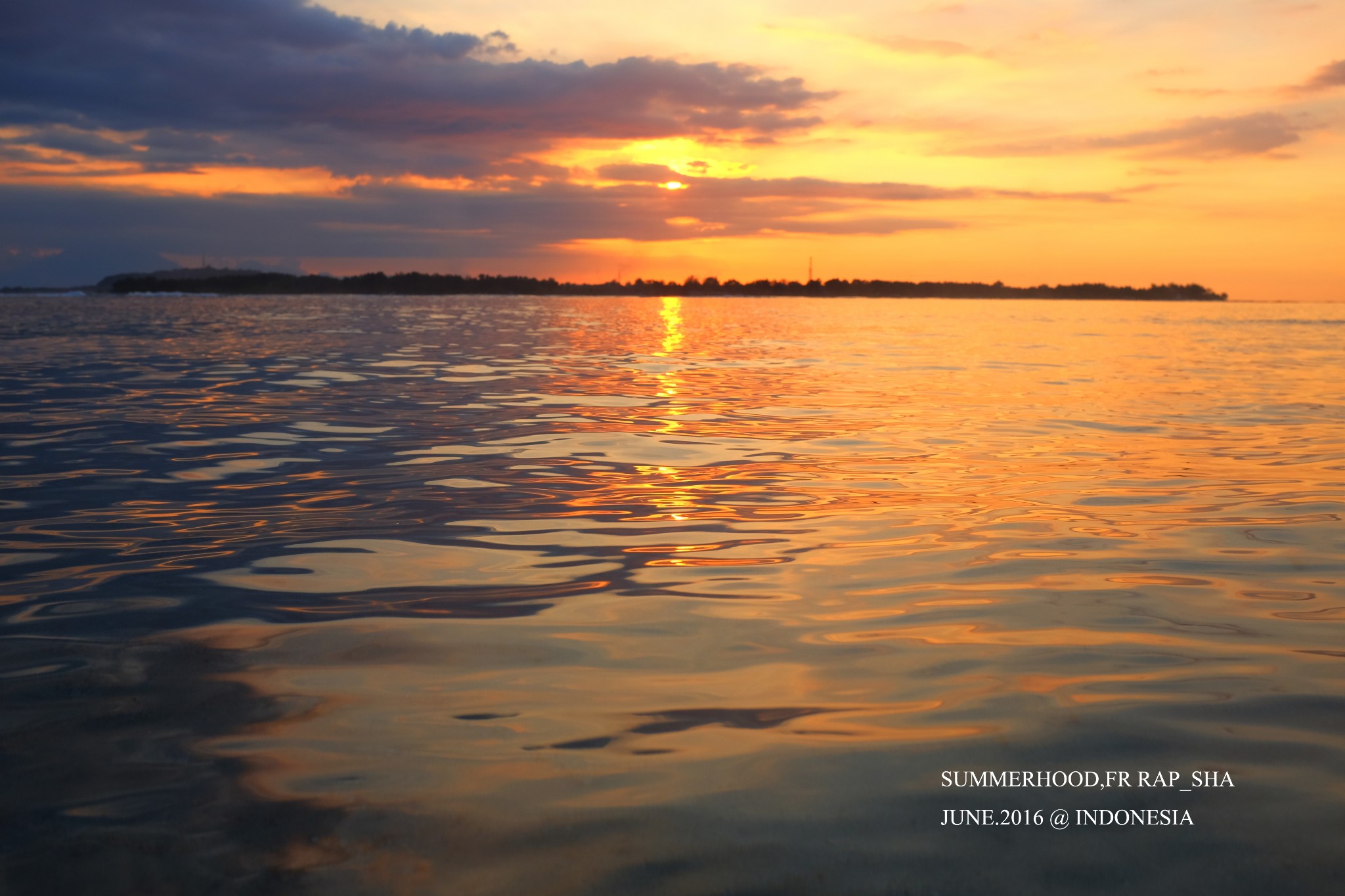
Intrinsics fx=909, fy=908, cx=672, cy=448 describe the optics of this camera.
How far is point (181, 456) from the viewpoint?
9602 millimetres

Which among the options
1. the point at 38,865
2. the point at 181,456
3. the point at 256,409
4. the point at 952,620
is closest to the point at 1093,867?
the point at 952,620

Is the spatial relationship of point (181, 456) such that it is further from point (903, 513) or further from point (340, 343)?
point (340, 343)

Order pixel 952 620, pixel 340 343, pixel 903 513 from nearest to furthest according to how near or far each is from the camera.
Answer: pixel 952 620 < pixel 903 513 < pixel 340 343

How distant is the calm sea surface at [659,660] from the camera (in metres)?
2.81

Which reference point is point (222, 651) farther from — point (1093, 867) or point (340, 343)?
point (340, 343)

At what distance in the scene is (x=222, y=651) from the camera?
14.4ft

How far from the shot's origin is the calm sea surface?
111 inches

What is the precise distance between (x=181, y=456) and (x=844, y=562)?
7315 millimetres

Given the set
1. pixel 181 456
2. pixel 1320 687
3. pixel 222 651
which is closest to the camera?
pixel 1320 687

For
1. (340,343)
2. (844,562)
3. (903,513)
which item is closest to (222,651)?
(844,562)

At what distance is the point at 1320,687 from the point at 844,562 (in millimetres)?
2644

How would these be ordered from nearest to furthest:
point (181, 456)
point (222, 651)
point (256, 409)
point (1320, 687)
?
point (1320, 687) → point (222, 651) → point (181, 456) → point (256, 409)

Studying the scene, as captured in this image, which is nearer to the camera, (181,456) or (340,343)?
(181,456)

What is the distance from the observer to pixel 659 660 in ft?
14.4
